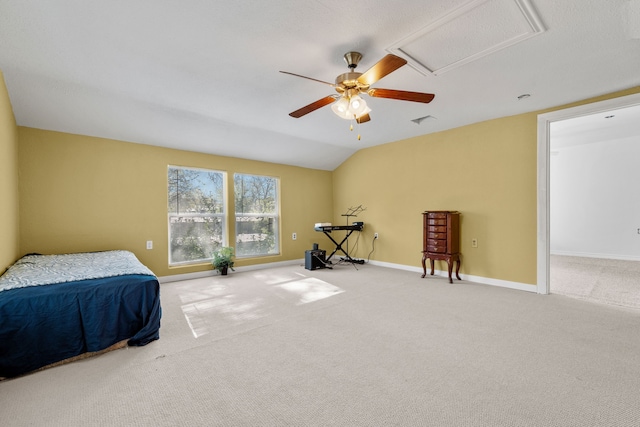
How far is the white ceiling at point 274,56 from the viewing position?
5.80 ft

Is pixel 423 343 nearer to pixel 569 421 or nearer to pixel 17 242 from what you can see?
pixel 569 421

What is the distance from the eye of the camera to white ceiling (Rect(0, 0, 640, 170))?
69.6 inches

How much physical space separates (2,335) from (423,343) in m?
2.91

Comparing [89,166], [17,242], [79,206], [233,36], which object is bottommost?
[17,242]

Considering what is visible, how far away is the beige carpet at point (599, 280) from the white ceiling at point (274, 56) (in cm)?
240

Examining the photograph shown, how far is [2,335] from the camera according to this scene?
175 cm

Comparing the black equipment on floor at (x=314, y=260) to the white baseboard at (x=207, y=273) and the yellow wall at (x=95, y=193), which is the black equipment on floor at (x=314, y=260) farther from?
the yellow wall at (x=95, y=193)

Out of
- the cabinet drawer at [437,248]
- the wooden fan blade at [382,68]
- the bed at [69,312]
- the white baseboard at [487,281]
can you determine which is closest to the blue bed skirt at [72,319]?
the bed at [69,312]

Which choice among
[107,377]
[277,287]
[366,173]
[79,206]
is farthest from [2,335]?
[366,173]

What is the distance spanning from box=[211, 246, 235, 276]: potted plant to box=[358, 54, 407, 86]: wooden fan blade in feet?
11.7

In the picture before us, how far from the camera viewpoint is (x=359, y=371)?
5.85 feet

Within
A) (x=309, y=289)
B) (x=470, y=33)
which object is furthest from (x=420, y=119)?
(x=309, y=289)

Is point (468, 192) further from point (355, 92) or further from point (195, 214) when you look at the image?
point (195, 214)

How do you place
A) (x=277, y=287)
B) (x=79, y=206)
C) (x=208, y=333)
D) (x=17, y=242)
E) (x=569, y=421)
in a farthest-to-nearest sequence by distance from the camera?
(x=277, y=287)
(x=79, y=206)
(x=17, y=242)
(x=208, y=333)
(x=569, y=421)
